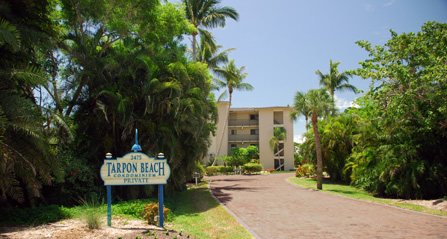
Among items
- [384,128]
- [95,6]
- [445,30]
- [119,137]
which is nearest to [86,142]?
[119,137]

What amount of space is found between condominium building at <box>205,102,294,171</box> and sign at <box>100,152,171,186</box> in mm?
39093

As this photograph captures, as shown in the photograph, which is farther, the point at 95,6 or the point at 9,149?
the point at 95,6

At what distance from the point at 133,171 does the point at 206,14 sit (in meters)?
19.9

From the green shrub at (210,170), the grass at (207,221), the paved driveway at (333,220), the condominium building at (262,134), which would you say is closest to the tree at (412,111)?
the paved driveway at (333,220)

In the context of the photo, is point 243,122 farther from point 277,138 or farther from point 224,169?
point 224,169

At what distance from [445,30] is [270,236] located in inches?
457

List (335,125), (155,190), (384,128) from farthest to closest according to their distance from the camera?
(335,125) → (384,128) → (155,190)

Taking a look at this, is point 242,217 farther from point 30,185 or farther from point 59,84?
point 59,84

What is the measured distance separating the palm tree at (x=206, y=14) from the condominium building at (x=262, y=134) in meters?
23.4

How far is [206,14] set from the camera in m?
25.0

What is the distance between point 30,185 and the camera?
25.9ft

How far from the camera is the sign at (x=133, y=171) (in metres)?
7.76

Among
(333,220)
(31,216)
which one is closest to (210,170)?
(333,220)

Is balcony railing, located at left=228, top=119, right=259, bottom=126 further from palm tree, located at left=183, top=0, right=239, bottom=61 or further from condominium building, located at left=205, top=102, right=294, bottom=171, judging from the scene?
palm tree, located at left=183, top=0, right=239, bottom=61
